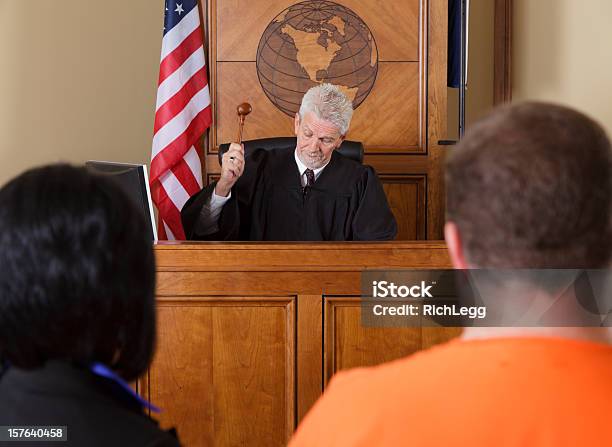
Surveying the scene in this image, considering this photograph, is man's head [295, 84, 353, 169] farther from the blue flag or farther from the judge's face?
the blue flag

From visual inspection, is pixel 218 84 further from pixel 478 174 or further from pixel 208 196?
pixel 478 174

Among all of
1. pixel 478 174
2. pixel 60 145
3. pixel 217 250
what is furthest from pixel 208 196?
pixel 478 174

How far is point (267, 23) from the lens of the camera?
4258 mm

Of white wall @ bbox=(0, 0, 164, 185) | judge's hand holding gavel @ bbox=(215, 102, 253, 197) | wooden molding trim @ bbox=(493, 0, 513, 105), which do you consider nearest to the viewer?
judge's hand holding gavel @ bbox=(215, 102, 253, 197)

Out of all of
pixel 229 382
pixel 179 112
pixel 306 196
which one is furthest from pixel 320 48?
pixel 229 382

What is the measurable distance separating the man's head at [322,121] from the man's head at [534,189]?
2460 mm

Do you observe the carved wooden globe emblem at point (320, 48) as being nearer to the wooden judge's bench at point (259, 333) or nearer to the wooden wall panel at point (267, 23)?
the wooden wall panel at point (267, 23)

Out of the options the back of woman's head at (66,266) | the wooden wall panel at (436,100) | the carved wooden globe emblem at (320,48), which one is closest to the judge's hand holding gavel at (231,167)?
the carved wooden globe emblem at (320,48)

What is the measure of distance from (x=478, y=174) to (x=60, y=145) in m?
4.20

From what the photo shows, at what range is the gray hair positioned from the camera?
10.8 feet

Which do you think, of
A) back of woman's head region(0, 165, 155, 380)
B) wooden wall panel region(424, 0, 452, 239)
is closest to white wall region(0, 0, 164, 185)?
wooden wall panel region(424, 0, 452, 239)

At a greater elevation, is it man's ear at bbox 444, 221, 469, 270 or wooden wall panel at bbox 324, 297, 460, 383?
man's ear at bbox 444, 221, 469, 270

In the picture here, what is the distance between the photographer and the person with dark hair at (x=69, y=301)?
36.0 inches

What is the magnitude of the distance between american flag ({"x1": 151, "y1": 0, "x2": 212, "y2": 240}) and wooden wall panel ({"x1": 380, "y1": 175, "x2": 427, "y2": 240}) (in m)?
1.01
